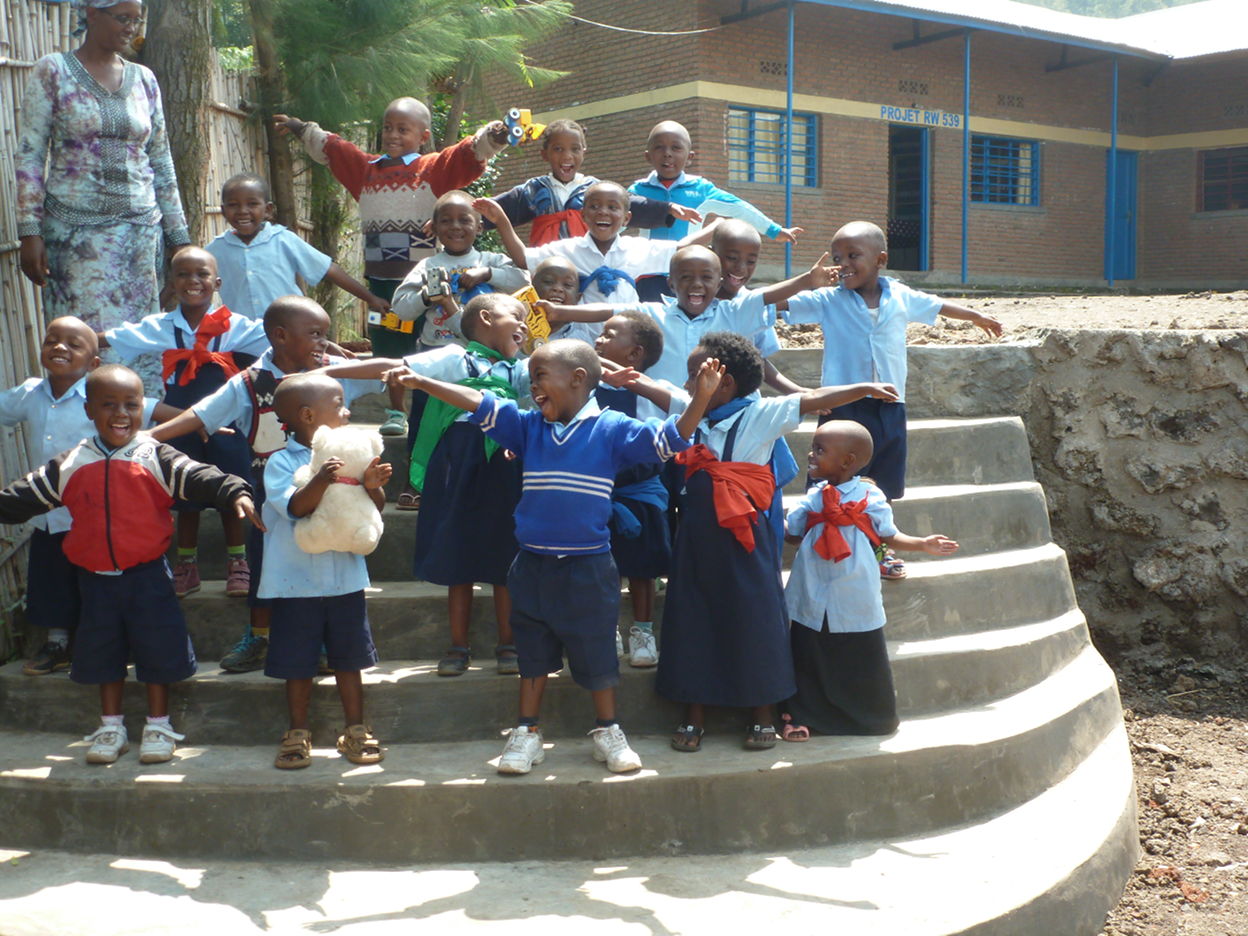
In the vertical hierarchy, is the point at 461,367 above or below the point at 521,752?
above

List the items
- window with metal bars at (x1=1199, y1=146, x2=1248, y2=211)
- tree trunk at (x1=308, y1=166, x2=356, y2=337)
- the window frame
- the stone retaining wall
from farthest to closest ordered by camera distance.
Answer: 1. window with metal bars at (x1=1199, y1=146, x2=1248, y2=211)
2. the window frame
3. tree trunk at (x1=308, y1=166, x2=356, y2=337)
4. the stone retaining wall

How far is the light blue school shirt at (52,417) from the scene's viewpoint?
4008mm

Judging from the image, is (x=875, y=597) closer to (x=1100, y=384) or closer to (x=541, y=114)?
(x=1100, y=384)

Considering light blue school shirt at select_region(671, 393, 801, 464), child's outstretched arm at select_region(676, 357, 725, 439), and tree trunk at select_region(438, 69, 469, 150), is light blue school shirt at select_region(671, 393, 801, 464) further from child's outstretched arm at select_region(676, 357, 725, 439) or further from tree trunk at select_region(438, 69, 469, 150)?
tree trunk at select_region(438, 69, 469, 150)

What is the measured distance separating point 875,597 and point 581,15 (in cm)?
1491

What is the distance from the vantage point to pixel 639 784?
11.8 ft

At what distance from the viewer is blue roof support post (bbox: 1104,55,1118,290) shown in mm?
18656

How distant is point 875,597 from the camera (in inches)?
157

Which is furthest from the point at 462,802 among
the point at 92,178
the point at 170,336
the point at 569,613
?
→ the point at 92,178

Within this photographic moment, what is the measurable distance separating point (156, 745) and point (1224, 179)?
20425mm

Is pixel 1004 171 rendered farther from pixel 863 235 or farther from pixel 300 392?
pixel 300 392

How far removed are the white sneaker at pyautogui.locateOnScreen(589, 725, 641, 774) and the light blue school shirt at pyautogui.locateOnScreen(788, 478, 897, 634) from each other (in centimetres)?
77

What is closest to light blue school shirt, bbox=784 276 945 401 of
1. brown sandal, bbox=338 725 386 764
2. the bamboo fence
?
brown sandal, bbox=338 725 386 764

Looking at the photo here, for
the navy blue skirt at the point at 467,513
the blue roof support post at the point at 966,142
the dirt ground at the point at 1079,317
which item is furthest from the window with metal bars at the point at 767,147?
the navy blue skirt at the point at 467,513
